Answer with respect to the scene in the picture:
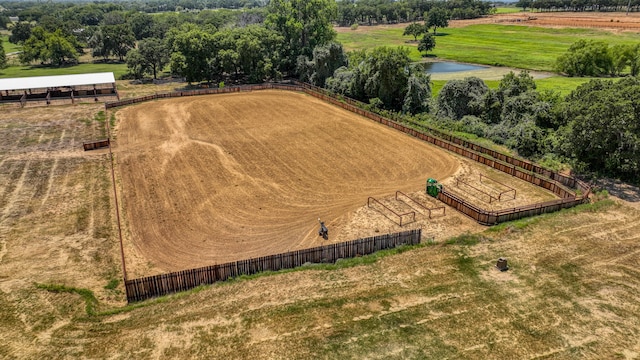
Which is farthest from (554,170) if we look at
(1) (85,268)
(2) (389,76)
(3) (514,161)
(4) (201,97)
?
(4) (201,97)

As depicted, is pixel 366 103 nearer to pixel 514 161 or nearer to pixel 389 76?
pixel 389 76

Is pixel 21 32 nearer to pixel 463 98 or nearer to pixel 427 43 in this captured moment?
pixel 427 43

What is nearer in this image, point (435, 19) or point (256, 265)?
point (256, 265)

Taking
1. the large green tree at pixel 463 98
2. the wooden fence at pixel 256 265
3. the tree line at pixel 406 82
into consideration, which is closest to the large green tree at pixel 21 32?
the tree line at pixel 406 82

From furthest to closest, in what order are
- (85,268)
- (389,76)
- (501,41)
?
(501,41)
(389,76)
(85,268)

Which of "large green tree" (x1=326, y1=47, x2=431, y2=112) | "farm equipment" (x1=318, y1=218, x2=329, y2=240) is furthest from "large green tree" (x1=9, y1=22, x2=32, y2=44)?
"farm equipment" (x1=318, y1=218, x2=329, y2=240)

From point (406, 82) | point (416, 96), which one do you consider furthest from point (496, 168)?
point (406, 82)
